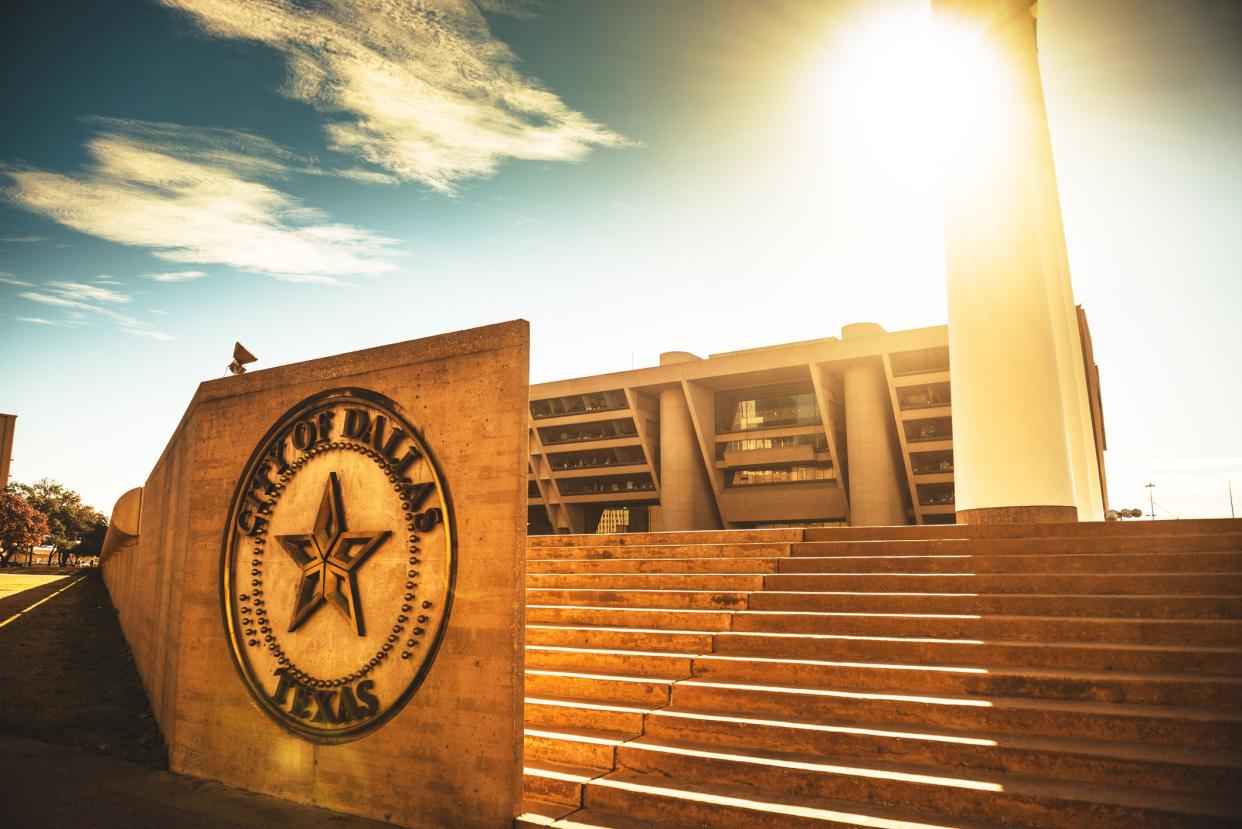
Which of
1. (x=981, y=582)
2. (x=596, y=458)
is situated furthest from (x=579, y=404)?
(x=981, y=582)

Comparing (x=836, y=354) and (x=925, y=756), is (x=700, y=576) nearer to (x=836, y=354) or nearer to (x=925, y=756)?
(x=925, y=756)

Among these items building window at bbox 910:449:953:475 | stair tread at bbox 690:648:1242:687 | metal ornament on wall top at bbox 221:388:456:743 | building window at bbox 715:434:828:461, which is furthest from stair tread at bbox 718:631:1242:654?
building window at bbox 715:434:828:461

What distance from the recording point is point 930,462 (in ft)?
141

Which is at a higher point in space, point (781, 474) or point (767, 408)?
point (767, 408)

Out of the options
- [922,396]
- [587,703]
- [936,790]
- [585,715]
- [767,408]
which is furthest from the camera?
[767,408]

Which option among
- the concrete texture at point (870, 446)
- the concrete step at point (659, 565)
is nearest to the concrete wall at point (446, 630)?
the concrete step at point (659, 565)

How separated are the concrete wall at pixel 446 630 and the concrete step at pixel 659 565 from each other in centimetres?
417

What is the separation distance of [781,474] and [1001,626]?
1621 inches

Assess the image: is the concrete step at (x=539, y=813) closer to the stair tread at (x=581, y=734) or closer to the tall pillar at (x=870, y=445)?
the stair tread at (x=581, y=734)

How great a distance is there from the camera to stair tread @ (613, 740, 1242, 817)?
3723 mm

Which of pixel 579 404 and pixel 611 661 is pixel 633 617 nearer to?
pixel 611 661

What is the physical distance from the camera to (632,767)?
485 centimetres

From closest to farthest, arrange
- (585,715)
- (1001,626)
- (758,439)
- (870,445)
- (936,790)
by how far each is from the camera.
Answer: (936,790) → (585,715) → (1001,626) → (870,445) → (758,439)

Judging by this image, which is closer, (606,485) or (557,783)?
(557,783)
